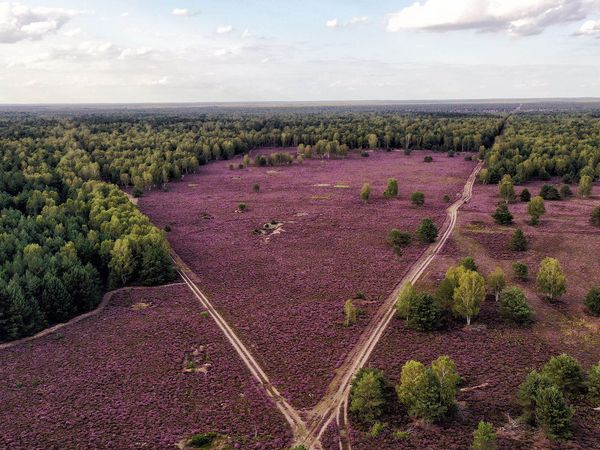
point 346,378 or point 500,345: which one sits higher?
point 500,345

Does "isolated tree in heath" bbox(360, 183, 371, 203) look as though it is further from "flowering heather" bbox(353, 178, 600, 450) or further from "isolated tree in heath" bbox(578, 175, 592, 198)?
"isolated tree in heath" bbox(578, 175, 592, 198)

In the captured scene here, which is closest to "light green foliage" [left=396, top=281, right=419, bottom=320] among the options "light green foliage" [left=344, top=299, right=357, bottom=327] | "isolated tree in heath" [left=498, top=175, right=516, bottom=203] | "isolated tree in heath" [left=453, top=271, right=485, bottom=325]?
"isolated tree in heath" [left=453, top=271, right=485, bottom=325]

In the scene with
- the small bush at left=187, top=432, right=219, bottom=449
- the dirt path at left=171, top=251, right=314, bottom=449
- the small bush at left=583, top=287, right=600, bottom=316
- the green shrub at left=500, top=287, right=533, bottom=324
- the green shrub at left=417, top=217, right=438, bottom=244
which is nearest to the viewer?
the small bush at left=187, top=432, right=219, bottom=449

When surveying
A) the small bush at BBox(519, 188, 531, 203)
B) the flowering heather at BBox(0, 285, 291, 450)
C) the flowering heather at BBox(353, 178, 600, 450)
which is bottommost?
the flowering heather at BBox(0, 285, 291, 450)

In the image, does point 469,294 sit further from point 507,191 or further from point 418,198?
point 507,191

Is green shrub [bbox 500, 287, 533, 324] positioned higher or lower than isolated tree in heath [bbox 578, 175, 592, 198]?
lower

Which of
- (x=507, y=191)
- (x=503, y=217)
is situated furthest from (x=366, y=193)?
(x=503, y=217)

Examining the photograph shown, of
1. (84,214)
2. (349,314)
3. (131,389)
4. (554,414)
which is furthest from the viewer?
(84,214)
